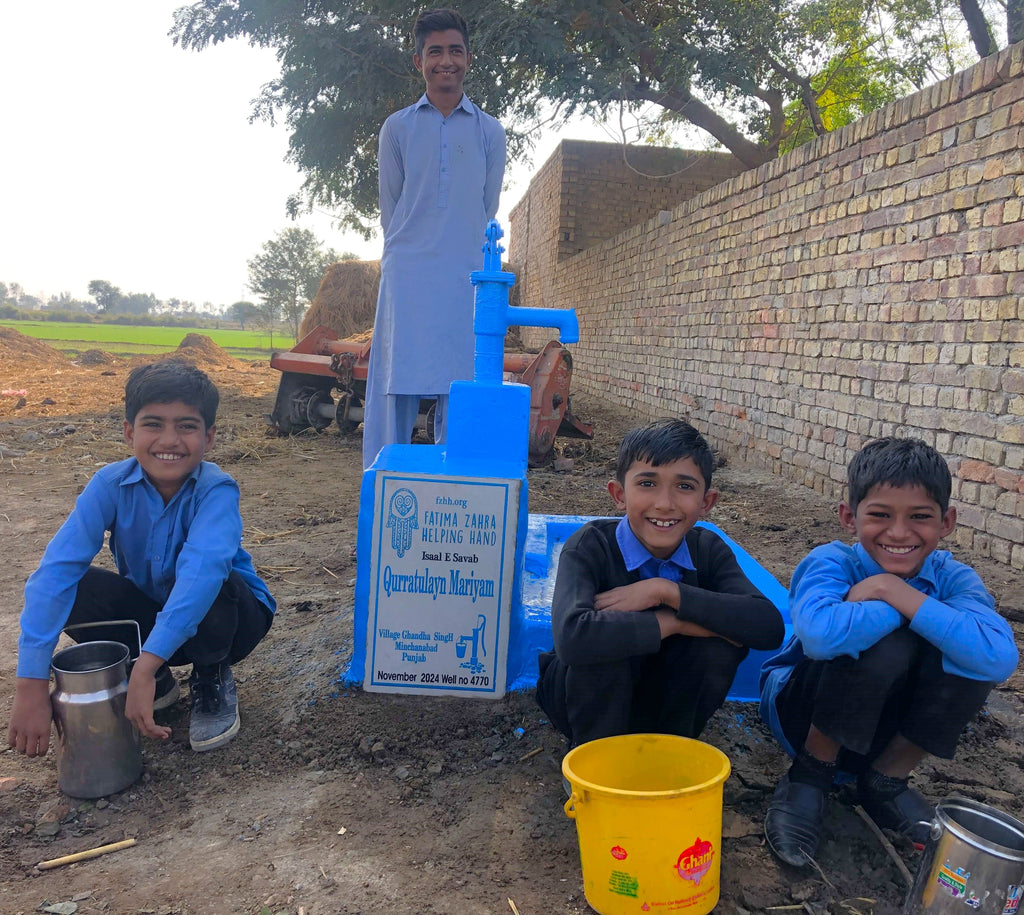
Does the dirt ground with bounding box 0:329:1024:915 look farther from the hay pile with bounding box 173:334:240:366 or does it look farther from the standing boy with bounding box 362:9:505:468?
the hay pile with bounding box 173:334:240:366

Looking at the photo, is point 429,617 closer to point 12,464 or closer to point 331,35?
point 12,464

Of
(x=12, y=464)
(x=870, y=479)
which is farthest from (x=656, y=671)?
(x=12, y=464)

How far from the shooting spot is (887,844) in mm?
1629

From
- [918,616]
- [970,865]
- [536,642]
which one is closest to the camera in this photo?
[970,865]

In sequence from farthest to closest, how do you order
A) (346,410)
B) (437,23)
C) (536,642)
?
(346,410) → (437,23) → (536,642)

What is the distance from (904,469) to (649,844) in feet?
3.04

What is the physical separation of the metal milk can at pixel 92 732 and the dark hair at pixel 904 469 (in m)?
1.82

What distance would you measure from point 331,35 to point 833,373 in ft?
27.9

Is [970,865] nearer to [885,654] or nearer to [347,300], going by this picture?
[885,654]

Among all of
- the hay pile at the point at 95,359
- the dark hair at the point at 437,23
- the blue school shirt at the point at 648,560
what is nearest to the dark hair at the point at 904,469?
the blue school shirt at the point at 648,560

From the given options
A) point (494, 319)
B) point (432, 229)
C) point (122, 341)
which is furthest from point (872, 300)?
point (122, 341)

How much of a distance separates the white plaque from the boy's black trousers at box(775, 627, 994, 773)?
2.92 ft

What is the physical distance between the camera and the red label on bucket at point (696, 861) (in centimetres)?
135

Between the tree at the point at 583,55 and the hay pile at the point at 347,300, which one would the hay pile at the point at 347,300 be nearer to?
the hay pile at the point at 347,300
